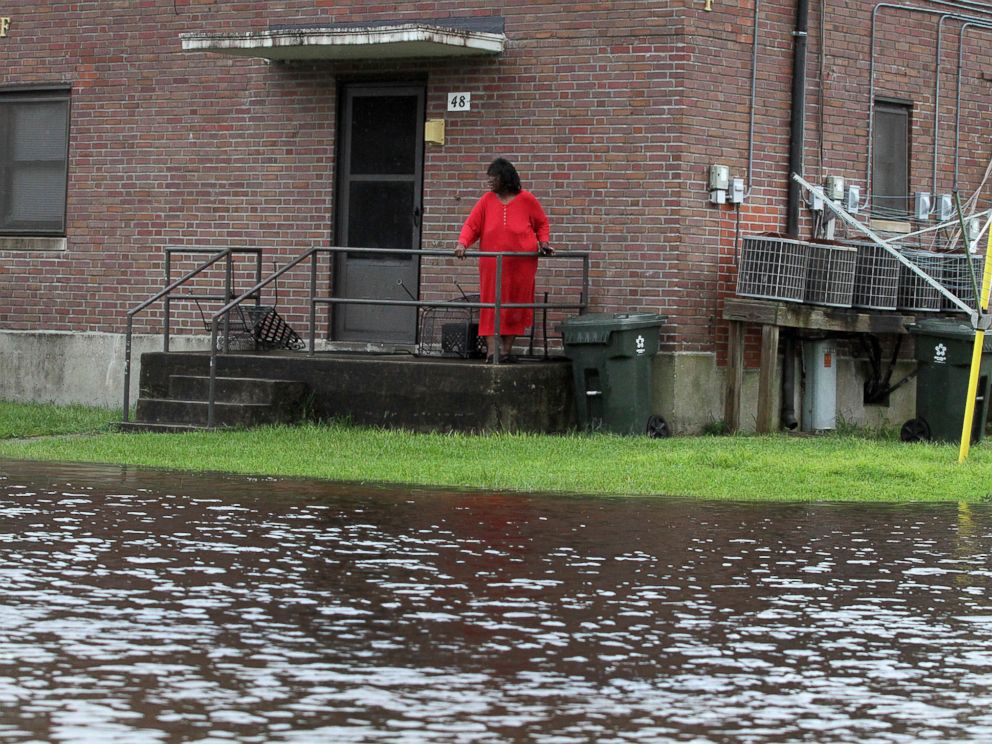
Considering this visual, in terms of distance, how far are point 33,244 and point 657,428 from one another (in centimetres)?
772

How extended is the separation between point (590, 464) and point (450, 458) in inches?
43.6

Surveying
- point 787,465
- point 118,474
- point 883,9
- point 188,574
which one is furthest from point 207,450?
point 883,9

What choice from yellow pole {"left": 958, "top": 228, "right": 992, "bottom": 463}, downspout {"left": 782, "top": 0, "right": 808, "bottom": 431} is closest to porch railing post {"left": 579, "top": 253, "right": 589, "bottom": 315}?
downspout {"left": 782, "top": 0, "right": 808, "bottom": 431}

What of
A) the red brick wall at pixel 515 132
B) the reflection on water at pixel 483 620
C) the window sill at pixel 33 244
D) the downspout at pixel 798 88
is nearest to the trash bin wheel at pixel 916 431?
the red brick wall at pixel 515 132

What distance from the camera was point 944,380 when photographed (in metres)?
16.9

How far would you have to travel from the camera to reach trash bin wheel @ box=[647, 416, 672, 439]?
1664cm

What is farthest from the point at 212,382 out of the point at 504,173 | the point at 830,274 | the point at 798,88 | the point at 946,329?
the point at 946,329

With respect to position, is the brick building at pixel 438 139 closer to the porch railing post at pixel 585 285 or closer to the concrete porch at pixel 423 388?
the porch railing post at pixel 585 285

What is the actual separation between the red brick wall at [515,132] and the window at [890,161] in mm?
139

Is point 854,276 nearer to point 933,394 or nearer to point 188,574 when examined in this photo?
point 933,394

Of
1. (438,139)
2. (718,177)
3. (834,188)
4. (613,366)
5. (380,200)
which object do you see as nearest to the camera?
(613,366)

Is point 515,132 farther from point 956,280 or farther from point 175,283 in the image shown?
point 956,280

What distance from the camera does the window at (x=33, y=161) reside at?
20469mm

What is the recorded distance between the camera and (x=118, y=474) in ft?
43.3
